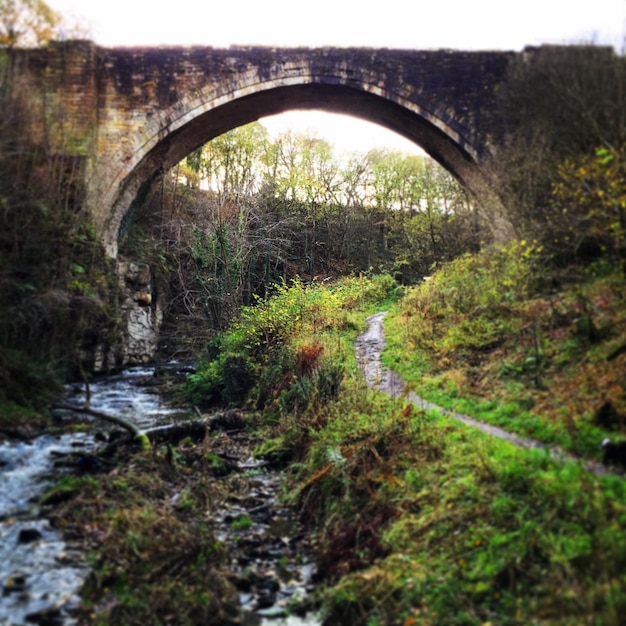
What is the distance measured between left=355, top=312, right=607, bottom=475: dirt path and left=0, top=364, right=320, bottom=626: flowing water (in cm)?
273

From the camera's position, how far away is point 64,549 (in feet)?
19.2

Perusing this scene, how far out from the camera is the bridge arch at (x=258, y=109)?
1547 centimetres

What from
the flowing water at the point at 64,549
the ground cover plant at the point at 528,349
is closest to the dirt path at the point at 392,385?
the ground cover plant at the point at 528,349

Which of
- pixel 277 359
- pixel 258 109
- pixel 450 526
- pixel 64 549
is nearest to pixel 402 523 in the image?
pixel 450 526

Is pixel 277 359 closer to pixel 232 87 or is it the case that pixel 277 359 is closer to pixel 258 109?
pixel 232 87

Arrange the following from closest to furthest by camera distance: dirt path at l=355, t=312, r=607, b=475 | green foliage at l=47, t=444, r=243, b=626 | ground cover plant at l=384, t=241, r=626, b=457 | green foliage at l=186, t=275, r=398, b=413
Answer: green foliage at l=47, t=444, r=243, b=626 < dirt path at l=355, t=312, r=607, b=475 < ground cover plant at l=384, t=241, r=626, b=457 < green foliage at l=186, t=275, r=398, b=413

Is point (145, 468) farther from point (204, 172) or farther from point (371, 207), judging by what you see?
point (371, 207)

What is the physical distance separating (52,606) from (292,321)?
10.1 metres

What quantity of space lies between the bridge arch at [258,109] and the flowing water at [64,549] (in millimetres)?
8613

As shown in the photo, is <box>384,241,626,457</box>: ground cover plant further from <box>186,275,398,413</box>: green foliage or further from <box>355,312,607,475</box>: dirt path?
<box>186,275,398,413</box>: green foliage

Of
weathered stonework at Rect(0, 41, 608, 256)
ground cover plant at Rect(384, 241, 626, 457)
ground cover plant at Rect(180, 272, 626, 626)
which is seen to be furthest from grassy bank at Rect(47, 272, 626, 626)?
weathered stonework at Rect(0, 41, 608, 256)

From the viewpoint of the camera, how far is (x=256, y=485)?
8297mm

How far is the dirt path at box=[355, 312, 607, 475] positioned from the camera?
5.60 metres

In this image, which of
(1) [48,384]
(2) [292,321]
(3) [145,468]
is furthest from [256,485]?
(2) [292,321]
